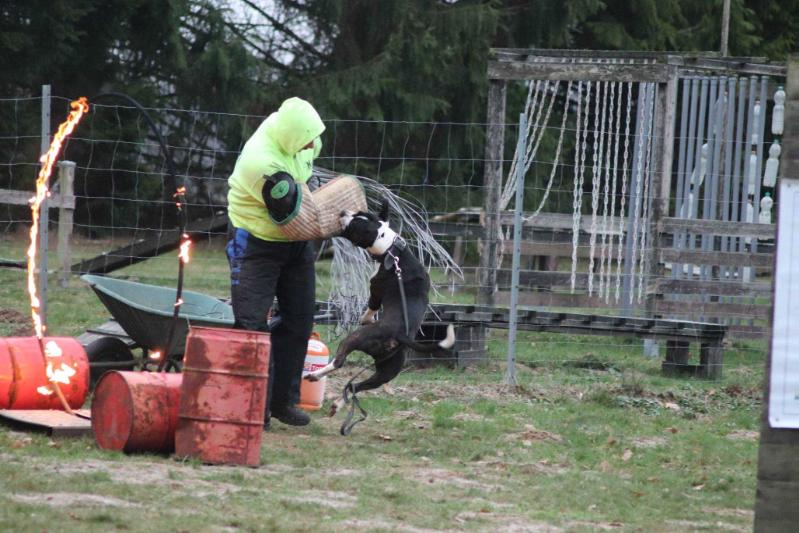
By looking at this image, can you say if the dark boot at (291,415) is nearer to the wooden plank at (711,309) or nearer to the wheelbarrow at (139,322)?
the wheelbarrow at (139,322)

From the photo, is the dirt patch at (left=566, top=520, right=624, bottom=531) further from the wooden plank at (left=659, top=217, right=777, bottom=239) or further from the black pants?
the wooden plank at (left=659, top=217, right=777, bottom=239)

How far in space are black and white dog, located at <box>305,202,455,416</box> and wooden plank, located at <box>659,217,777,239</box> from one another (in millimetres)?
4939

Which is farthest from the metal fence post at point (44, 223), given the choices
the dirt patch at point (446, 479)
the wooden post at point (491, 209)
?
the wooden post at point (491, 209)

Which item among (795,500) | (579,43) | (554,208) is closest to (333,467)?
(795,500)

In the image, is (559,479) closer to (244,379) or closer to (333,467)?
(333,467)

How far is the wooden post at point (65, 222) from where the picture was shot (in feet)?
45.5

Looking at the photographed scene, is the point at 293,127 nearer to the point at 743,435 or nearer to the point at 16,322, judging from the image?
the point at 743,435

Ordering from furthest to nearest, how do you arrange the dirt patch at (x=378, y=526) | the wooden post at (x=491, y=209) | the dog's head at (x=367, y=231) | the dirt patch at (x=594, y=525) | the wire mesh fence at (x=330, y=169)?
1. the wire mesh fence at (x=330, y=169)
2. the wooden post at (x=491, y=209)
3. the dog's head at (x=367, y=231)
4. the dirt patch at (x=594, y=525)
5. the dirt patch at (x=378, y=526)

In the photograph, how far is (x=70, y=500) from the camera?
5.00 m

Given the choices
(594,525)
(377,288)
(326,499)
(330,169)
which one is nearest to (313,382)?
(377,288)

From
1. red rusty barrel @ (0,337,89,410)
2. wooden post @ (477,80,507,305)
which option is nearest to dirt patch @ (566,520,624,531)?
red rusty barrel @ (0,337,89,410)

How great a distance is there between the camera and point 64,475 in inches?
214

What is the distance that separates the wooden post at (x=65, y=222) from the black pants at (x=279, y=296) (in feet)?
23.3

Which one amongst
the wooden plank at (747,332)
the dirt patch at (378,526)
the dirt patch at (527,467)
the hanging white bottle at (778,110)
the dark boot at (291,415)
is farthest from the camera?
the wooden plank at (747,332)
